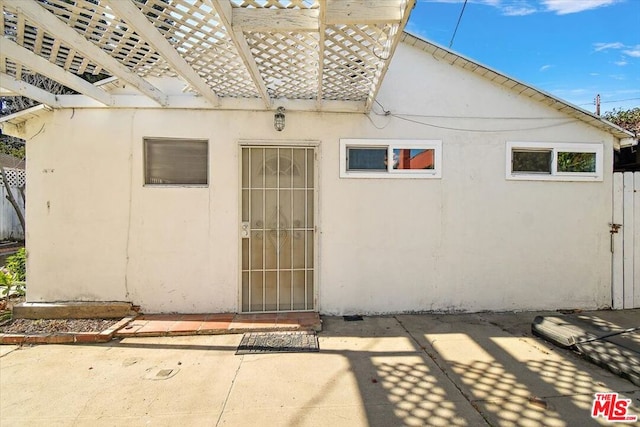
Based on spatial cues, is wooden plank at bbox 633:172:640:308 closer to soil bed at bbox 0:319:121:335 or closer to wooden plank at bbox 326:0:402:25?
wooden plank at bbox 326:0:402:25

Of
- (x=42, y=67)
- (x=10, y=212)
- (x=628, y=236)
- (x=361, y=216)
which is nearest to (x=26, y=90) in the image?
(x=42, y=67)

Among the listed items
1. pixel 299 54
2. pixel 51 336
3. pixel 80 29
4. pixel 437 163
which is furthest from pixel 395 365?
pixel 80 29

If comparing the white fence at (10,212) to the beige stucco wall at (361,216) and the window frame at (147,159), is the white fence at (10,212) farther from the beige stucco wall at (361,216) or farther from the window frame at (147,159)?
the window frame at (147,159)

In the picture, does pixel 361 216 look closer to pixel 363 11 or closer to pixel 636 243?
pixel 363 11

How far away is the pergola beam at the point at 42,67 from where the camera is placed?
8.34 feet

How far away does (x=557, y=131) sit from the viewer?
4.51 metres

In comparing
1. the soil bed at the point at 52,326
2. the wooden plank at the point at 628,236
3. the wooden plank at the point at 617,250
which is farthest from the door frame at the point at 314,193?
the wooden plank at the point at 628,236

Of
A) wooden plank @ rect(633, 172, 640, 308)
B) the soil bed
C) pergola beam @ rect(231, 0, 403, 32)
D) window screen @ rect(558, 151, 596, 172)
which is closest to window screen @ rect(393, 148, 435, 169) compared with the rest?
window screen @ rect(558, 151, 596, 172)

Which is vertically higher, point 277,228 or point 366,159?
point 366,159

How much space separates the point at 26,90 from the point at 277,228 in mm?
3278

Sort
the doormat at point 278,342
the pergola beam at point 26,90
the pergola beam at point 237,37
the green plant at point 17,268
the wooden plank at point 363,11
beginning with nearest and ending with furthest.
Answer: the pergola beam at point 237,37 < the wooden plank at point 363,11 < the pergola beam at point 26,90 < the doormat at point 278,342 < the green plant at point 17,268

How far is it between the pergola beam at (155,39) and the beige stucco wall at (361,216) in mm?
831

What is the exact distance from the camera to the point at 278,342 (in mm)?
3424

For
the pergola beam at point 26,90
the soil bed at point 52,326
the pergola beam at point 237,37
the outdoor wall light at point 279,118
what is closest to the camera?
the pergola beam at point 237,37
